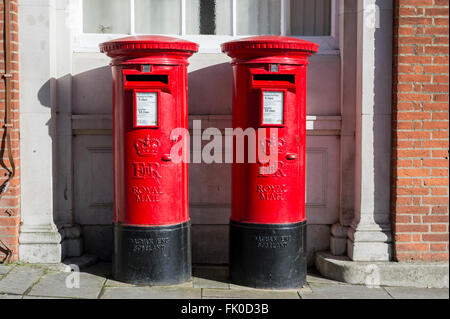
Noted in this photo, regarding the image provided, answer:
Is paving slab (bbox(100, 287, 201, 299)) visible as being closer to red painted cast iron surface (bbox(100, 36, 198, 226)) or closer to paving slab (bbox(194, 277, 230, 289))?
paving slab (bbox(194, 277, 230, 289))

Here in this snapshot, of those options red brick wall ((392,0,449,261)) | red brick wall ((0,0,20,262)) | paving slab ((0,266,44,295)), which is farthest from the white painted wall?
red brick wall ((392,0,449,261))

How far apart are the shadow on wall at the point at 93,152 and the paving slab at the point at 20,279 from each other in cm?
59

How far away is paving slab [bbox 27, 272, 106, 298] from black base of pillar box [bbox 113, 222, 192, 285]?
0.82 ft

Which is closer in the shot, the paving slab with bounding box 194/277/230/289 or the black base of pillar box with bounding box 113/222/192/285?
the black base of pillar box with bounding box 113/222/192/285

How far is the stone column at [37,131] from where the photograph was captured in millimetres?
5719

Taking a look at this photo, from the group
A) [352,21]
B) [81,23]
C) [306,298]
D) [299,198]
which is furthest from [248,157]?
[81,23]

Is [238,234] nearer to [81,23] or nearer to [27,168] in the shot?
[27,168]

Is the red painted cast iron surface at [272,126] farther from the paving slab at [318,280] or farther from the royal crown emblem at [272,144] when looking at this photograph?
the paving slab at [318,280]

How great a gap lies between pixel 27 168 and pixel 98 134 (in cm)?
73

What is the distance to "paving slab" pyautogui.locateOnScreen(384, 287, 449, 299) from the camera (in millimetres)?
5324

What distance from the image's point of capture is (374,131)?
579cm

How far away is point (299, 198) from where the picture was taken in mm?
5441

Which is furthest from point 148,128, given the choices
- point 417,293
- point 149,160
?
point 417,293

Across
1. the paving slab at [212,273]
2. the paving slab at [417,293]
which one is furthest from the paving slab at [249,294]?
the paving slab at [417,293]
